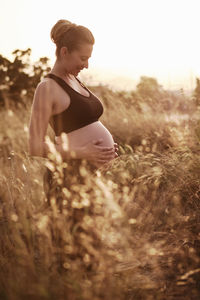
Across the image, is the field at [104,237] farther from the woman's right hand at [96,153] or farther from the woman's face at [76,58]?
the woman's face at [76,58]

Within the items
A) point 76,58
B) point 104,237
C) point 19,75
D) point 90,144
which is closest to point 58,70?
point 76,58

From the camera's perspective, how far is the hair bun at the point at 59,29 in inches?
83.8

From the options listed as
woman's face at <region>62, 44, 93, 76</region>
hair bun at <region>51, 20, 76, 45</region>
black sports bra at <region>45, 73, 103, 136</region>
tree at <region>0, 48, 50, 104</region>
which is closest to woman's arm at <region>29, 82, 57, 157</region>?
black sports bra at <region>45, 73, 103, 136</region>

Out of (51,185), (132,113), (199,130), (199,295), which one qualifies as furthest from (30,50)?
(199,295)

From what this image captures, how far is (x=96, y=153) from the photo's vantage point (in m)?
2.14

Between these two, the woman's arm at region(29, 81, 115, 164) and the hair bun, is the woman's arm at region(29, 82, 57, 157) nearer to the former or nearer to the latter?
the woman's arm at region(29, 81, 115, 164)

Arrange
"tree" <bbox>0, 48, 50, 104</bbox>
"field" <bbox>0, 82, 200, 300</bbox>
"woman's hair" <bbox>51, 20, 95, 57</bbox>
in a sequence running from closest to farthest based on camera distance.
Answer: "field" <bbox>0, 82, 200, 300</bbox>, "woman's hair" <bbox>51, 20, 95, 57</bbox>, "tree" <bbox>0, 48, 50, 104</bbox>

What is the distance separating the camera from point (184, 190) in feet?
10.5

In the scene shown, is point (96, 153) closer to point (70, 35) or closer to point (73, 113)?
point (73, 113)

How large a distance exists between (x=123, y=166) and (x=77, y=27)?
2175mm

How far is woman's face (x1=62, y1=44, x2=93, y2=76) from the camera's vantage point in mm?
2105

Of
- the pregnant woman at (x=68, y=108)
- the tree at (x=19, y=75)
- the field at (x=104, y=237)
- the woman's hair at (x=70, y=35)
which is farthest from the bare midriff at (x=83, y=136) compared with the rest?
the tree at (x=19, y=75)

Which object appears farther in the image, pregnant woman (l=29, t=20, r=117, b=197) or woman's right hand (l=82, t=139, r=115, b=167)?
woman's right hand (l=82, t=139, r=115, b=167)

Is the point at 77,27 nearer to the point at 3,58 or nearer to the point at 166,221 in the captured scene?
the point at 166,221
